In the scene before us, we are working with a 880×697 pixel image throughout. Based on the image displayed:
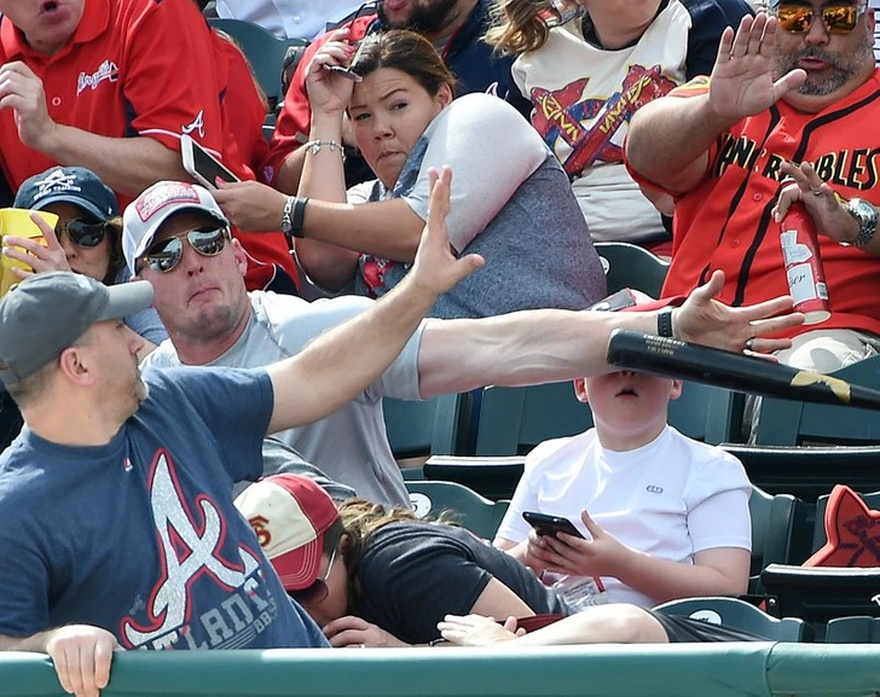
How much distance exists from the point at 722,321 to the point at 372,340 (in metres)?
0.62

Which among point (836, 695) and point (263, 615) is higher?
point (836, 695)

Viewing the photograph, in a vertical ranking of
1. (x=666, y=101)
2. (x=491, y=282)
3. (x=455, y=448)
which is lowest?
(x=455, y=448)

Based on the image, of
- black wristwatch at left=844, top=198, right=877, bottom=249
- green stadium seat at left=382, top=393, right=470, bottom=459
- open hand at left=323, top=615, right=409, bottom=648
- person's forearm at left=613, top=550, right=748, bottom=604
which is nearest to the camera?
open hand at left=323, top=615, right=409, bottom=648

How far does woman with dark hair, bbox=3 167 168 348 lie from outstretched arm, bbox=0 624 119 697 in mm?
2119

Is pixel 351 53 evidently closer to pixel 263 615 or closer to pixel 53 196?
pixel 53 196

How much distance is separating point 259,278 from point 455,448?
0.82 meters

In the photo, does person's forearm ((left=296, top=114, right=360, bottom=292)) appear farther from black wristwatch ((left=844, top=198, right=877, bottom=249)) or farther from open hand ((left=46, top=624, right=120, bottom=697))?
open hand ((left=46, top=624, right=120, bottom=697))

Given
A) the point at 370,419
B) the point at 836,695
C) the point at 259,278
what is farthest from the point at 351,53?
the point at 836,695

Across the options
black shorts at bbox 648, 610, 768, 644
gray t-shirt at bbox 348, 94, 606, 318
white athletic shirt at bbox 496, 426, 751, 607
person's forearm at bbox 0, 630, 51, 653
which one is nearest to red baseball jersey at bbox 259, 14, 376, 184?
gray t-shirt at bbox 348, 94, 606, 318

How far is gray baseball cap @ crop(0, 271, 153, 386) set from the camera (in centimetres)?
256

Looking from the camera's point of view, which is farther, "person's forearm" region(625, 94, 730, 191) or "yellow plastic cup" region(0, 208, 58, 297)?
"yellow plastic cup" region(0, 208, 58, 297)

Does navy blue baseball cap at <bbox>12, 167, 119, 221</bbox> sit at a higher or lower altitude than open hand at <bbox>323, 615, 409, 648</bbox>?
higher

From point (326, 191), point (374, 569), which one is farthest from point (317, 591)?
point (326, 191)

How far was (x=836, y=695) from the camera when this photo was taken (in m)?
2.02
